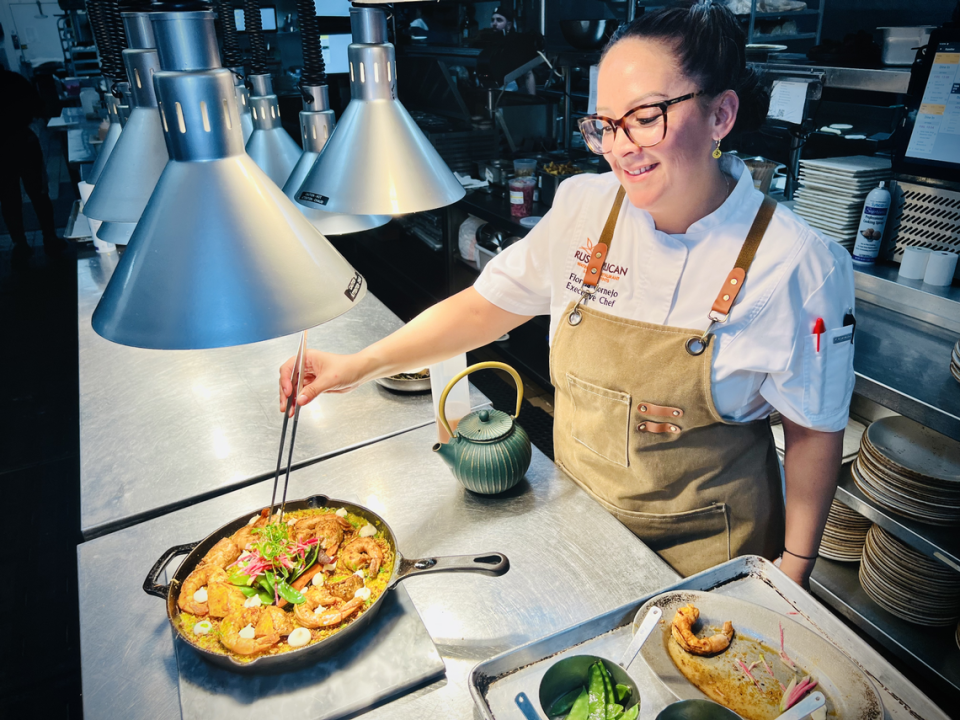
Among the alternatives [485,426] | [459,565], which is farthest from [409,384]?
[459,565]

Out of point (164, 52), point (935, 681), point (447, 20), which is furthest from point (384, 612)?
point (447, 20)

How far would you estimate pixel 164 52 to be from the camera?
73cm

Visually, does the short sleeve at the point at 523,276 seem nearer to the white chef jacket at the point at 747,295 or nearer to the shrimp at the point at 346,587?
the white chef jacket at the point at 747,295

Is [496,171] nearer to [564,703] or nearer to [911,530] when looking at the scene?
[911,530]

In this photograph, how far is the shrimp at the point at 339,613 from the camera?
1.12 m

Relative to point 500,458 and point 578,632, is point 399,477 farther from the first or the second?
point 578,632

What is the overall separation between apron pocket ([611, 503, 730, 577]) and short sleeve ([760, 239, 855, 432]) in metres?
0.33

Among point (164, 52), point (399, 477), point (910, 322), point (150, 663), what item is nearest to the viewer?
point (164, 52)

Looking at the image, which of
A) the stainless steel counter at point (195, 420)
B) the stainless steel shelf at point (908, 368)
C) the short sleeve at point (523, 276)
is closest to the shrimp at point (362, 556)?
the stainless steel counter at point (195, 420)

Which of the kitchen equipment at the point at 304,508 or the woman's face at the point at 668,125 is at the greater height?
the woman's face at the point at 668,125

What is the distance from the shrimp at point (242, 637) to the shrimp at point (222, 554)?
12cm

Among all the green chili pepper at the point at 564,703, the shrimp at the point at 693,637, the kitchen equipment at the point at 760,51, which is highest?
the kitchen equipment at the point at 760,51

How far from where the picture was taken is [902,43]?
2.31m

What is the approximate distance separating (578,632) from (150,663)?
2.50 ft
